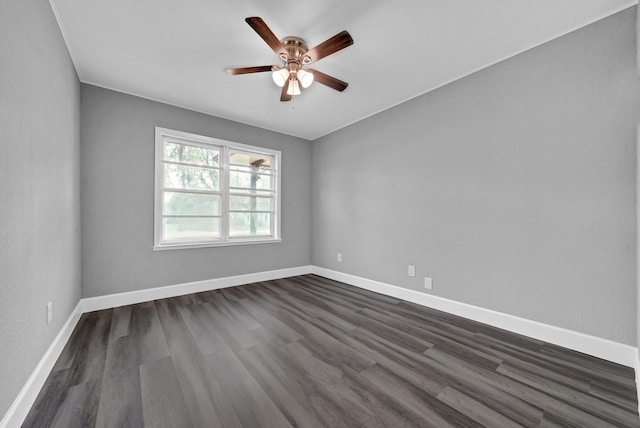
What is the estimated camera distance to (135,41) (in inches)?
88.9

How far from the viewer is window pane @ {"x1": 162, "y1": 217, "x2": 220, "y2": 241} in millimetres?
3553

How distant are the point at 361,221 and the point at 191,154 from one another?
9.14 ft

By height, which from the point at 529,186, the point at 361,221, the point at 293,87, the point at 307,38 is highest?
the point at 307,38

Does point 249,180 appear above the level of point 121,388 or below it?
above

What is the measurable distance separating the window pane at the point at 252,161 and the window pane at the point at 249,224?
814 millimetres

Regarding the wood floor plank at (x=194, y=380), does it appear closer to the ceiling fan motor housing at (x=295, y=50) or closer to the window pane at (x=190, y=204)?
the window pane at (x=190, y=204)

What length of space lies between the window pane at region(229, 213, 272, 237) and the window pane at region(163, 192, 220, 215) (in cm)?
33

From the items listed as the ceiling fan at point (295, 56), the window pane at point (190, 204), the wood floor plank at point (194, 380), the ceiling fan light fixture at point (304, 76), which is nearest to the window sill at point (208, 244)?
the window pane at point (190, 204)

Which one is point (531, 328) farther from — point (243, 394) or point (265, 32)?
point (265, 32)

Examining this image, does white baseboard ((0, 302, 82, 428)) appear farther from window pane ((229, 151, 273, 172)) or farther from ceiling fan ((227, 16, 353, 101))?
window pane ((229, 151, 273, 172))

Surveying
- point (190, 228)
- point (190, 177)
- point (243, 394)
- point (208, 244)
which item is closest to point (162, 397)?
point (243, 394)

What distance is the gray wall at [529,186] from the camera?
6.34ft

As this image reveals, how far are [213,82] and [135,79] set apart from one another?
34.4 inches

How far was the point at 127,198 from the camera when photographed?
3195mm
